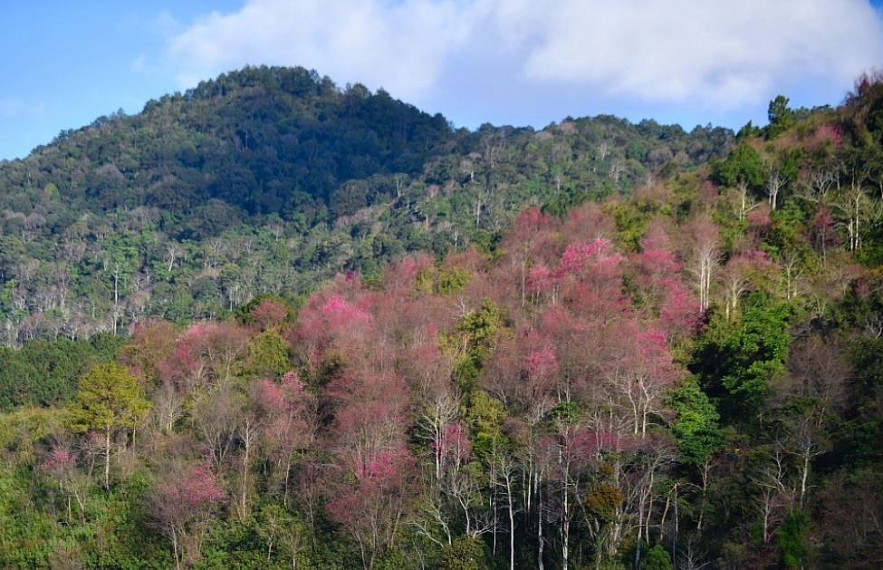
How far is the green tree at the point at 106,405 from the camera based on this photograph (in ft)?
99.7

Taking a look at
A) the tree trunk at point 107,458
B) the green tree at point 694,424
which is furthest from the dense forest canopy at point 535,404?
the tree trunk at point 107,458

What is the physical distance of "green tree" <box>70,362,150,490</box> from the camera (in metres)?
30.4

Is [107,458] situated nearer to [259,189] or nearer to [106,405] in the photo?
[106,405]

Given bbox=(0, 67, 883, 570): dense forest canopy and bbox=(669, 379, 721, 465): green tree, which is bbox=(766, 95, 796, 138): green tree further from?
bbox=(669, 379, 721, 465): green tree

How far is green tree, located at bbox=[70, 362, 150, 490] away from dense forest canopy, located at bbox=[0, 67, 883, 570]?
121 mm

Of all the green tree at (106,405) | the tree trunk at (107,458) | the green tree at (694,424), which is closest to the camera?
the green tree at (694,424)

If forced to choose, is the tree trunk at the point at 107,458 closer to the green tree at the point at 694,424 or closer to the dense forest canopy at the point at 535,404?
the dense forest canopy at the point at 535,404

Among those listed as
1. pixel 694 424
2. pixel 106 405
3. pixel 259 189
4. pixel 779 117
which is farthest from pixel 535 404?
pixel 259 189

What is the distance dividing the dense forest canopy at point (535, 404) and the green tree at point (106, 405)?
0.40 feet

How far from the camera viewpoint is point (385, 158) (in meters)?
111

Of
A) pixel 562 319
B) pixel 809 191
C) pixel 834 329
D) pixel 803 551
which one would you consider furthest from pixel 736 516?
pixel 809 191

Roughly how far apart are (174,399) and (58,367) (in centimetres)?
1536

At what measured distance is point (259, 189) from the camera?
337ft

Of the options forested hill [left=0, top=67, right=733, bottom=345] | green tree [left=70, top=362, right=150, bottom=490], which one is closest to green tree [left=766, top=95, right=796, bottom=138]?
forested hill [left=0, top=67, right=733, bottom=345]
